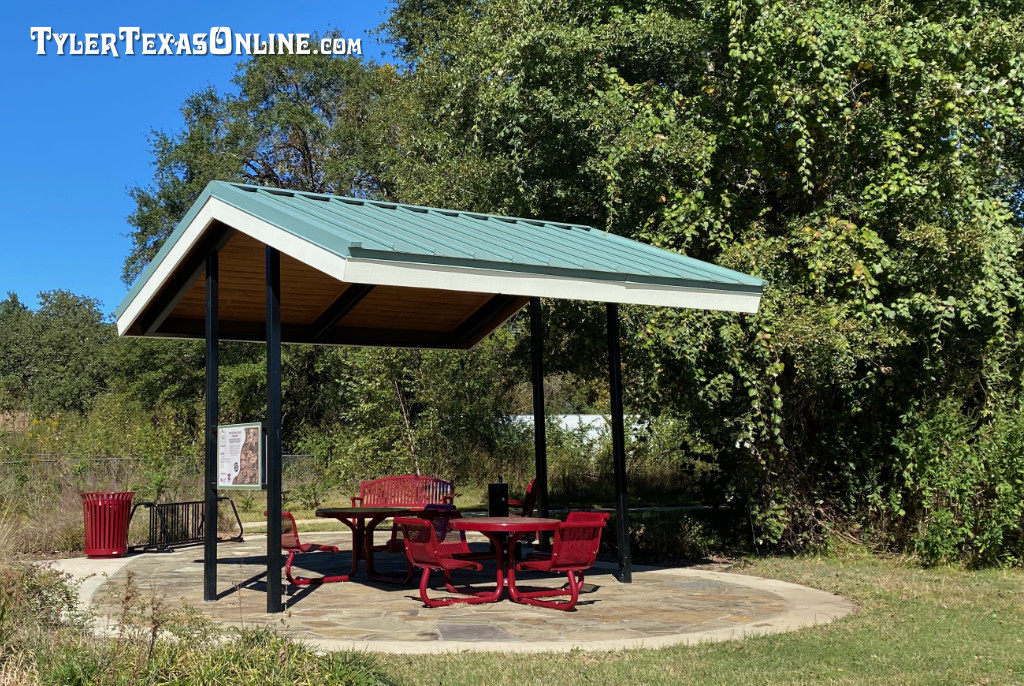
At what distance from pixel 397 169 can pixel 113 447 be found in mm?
9143

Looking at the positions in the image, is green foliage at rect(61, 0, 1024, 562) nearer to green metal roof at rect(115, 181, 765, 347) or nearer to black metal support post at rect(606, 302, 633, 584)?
black metal support post at rect(606, 302, 633, 584)

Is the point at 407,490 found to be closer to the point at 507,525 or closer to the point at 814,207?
the point at 507,525

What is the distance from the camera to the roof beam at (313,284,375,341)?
1171 cm

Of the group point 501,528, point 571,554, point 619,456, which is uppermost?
point 619,456

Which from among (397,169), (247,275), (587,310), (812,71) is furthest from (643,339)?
(397,169)

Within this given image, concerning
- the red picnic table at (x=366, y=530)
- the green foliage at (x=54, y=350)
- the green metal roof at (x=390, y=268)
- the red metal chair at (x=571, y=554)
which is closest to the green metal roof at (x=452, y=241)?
the green metal roof at (x=390, y=268)

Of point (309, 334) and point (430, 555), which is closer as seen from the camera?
point (430, 555)

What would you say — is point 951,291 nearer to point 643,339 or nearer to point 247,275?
point 643,339

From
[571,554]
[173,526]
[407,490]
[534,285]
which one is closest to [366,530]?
[407,490]

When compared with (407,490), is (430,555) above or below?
below

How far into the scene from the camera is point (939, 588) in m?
10.1

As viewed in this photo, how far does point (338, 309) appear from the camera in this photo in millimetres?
12656

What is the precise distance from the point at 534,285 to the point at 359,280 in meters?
1.97

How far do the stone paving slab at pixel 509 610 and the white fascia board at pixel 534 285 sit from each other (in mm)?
2800
